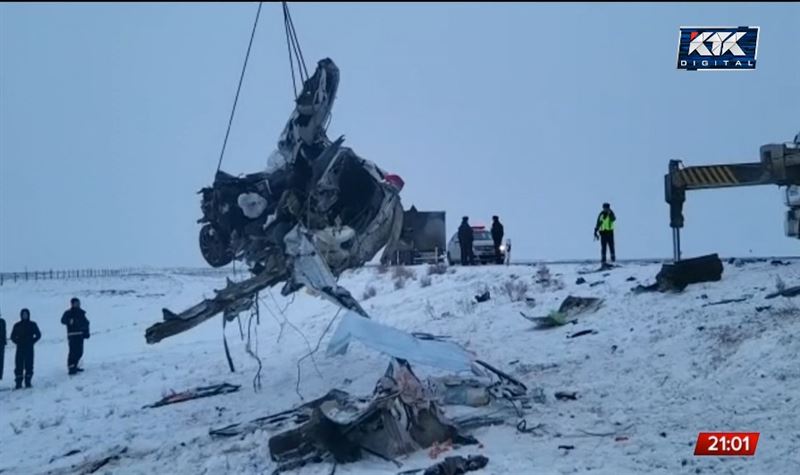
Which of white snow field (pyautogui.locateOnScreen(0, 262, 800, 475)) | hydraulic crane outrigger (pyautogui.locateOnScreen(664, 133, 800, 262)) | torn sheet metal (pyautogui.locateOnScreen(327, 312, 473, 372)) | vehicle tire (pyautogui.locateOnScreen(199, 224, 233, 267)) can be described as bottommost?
Result: white snow field (pyautogui.locateOnScreen(0, 262, 800, 475))

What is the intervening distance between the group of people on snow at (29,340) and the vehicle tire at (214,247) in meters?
4.62

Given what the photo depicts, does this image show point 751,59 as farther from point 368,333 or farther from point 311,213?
point 311,213

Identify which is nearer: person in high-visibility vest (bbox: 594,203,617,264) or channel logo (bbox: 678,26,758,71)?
channel logo (bbox: 678,26,758,71)

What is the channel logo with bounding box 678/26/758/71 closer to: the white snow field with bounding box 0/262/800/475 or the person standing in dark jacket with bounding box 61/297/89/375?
the white snow field with bounding box 0/262/800/475

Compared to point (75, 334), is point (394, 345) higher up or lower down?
higher up

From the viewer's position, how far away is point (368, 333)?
9273 mm

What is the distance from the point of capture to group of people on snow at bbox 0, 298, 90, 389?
16.4m

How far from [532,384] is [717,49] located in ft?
14.2

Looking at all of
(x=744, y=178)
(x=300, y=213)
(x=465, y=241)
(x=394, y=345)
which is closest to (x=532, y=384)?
(x=394, y=345)

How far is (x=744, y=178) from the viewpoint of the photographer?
579 inches

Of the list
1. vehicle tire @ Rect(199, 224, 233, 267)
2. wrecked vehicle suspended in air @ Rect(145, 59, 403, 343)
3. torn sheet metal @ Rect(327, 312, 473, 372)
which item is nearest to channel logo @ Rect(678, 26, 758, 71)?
torn sheet metal @ Rect(327, 312, 473, 372)

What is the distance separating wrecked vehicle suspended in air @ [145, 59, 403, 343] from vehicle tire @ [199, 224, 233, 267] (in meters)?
0.02

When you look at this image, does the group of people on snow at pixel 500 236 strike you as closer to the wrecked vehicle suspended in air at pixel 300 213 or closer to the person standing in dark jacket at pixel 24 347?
the wrecked vehicle suspended in air at pixel 300 213

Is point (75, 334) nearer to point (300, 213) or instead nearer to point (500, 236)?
point (300, 213)
